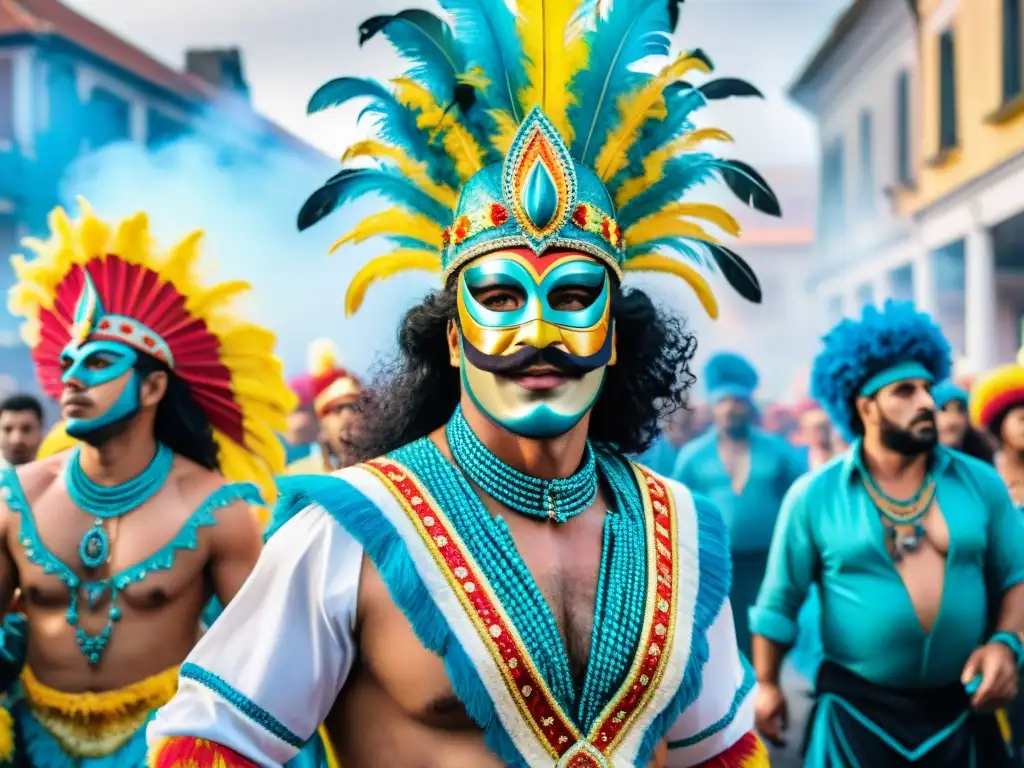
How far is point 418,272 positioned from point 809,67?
21217mm

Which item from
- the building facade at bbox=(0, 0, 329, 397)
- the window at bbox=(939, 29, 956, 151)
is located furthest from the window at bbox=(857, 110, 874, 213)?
the building facade at bbox=(0, 0, 329, 397)

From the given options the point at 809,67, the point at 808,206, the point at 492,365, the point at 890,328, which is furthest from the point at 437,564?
the point at 808,206

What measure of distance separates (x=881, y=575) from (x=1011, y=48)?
415 inches

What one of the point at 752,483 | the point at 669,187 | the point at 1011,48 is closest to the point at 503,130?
the point at 669,187

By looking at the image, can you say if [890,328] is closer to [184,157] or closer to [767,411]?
[767,411]

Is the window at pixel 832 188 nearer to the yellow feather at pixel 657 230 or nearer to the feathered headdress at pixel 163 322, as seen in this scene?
the feathered headdress at pixel 163 322

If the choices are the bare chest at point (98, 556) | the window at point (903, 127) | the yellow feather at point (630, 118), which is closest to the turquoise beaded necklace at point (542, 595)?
the yellow feather at point (630, 118)

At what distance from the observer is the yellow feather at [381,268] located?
319cm

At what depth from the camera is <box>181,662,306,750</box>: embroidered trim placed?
2.59 metres

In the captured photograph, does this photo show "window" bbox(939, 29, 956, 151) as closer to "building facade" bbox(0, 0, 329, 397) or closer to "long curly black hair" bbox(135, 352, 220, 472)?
"building facade" bbox(0, 0, 329, 397)

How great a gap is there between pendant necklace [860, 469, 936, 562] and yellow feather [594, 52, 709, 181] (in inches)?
100.0

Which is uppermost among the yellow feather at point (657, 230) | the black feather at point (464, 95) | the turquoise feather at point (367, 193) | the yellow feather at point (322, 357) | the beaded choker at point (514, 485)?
the black feather at point (464, 95)

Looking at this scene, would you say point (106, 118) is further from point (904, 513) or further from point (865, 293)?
point (904, 513)

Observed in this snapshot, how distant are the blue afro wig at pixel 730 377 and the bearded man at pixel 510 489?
217 inches
